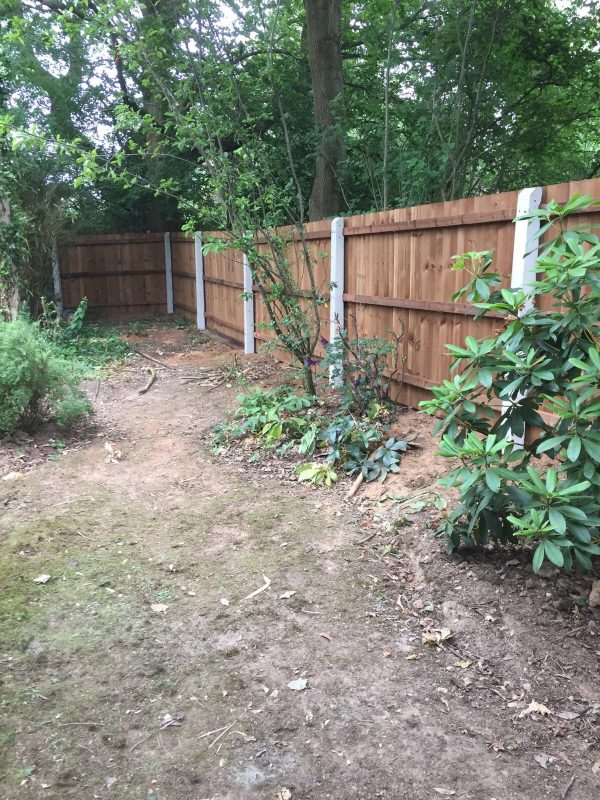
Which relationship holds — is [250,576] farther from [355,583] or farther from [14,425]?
[14,425]

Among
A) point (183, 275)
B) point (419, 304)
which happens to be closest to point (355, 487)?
point (419, 304)

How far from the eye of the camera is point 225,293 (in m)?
10.6

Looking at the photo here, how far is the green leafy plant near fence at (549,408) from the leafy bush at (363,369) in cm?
220

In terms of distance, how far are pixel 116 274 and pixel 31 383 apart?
29.7 feet

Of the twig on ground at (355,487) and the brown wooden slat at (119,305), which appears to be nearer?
the twig on ground at (355,487)

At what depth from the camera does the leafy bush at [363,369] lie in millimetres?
5375

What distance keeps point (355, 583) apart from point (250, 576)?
1.85 ft

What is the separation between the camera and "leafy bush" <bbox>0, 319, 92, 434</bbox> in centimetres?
533

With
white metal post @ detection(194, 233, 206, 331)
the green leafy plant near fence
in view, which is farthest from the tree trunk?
the green leafy plant near fence

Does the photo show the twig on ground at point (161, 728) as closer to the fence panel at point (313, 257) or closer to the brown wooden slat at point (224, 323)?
the fence panel at point (313, 257)

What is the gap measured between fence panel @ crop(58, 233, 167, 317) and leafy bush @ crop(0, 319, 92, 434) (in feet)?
27.0

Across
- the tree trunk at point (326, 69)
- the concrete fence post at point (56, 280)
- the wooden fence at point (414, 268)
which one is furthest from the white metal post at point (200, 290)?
the tree trunk at point (326, 69)

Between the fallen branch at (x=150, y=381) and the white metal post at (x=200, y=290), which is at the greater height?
the white metal post at (x=200, y=290)

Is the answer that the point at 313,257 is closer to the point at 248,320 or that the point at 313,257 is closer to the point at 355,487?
the point at 248,320
